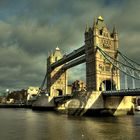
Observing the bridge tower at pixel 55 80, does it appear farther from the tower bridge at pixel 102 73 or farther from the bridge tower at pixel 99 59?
the bridge tower at pixel 99 59

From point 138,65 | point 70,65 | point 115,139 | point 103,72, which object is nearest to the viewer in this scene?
point 115,139

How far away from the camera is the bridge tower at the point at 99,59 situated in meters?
71.4

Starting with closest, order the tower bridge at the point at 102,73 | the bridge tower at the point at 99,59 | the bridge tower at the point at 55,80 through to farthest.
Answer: the tower bridge at the point at 102,73 → the bridge tower at the point at 99,59 → the bridge tower at the point at 55,80

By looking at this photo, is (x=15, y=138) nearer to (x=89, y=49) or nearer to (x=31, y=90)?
(x=89, y=49)

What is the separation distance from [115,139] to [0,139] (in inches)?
467

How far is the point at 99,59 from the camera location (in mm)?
71875

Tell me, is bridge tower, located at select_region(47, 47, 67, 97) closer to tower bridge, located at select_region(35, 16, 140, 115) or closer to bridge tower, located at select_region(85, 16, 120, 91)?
tower bridge, located at select_region(35, 16, 140, 115)

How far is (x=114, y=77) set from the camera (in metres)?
73.6

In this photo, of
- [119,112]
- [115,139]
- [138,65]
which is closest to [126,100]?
[119,112]

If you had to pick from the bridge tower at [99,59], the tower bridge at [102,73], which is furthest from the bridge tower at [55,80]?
the bridge tower at [99,59]

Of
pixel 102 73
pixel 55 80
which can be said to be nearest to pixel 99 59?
pixel 102 73

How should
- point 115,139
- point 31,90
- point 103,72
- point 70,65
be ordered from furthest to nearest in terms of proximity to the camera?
1. point 31,90
2. point 70,65
3. point 103,72
4. point 115,139

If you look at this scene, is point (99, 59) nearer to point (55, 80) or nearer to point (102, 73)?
point (102, 73)

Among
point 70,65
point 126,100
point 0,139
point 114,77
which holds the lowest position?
point 0,139
